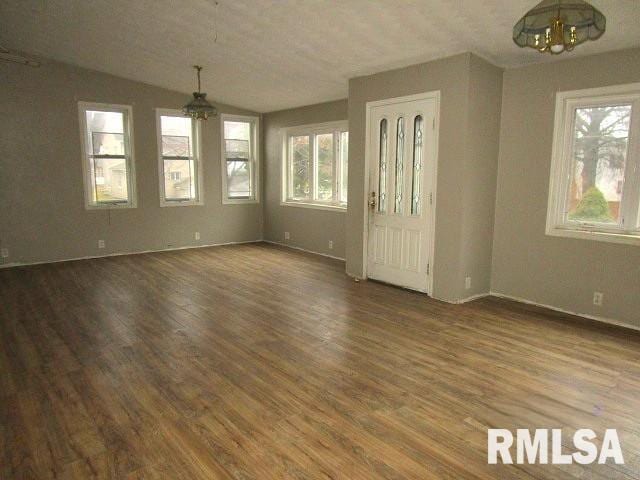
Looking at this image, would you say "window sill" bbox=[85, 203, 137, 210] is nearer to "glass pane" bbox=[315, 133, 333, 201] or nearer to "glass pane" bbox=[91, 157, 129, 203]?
"glass pane" bbox=[91, 157, 129, 203]

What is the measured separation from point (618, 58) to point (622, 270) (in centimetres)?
192

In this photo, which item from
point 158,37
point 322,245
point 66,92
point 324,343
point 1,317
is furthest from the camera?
point 322,245

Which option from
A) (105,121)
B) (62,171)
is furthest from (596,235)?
(62,171)

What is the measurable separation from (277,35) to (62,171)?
161 inches

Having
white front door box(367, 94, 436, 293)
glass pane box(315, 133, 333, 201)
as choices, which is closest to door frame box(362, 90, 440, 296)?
white front door box(367, 94, 436, 293)

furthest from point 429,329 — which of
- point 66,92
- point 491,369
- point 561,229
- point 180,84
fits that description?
point 66,92

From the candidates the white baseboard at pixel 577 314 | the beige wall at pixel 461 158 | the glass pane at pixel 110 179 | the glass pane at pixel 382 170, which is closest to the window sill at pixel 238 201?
the glass pane at pixel 110 179

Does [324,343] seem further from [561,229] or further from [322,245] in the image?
[322,245]

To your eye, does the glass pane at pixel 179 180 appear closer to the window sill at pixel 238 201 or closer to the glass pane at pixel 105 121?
the window sill at pixel 238 201

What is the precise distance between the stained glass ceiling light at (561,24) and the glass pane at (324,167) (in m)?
5.05

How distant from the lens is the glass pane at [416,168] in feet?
15.9

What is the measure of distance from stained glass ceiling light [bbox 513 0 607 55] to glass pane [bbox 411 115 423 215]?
107 inches

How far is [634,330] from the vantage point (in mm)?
3885

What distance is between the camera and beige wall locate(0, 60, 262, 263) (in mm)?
6055
